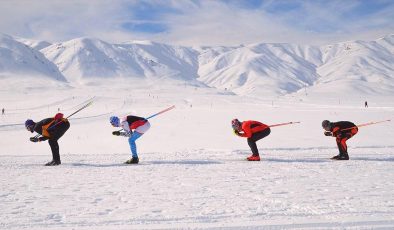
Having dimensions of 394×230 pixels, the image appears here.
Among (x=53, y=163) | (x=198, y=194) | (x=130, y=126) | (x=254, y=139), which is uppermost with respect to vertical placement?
(x=130, y=126)

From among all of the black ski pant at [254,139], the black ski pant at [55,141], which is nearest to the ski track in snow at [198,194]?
the black ski pant at [55,141]

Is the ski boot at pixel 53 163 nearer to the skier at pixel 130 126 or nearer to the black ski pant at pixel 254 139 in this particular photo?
the skier at pixel 130 126

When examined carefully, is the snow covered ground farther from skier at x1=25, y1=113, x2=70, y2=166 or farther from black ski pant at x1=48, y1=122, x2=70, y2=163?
skier at x1=25, y1=113, x2=70, y2=166

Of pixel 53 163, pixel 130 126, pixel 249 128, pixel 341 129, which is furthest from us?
pixel 341 129

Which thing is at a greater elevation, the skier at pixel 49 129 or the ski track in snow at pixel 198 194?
the skier at pixel 49 129

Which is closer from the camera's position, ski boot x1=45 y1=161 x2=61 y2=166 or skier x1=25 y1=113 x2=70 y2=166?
ski boot x1=45 y1=161 x2=61 y2=166

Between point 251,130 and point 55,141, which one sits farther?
point 251,130

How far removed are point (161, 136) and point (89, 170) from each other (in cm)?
1317

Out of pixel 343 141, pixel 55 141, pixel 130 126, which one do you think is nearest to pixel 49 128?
pixel 55 141

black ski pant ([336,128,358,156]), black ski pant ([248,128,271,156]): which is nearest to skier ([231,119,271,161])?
black ski pant ([248,128,271,156])

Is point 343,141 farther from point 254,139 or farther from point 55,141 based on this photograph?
point 55,141

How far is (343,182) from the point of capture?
7625 millimetres

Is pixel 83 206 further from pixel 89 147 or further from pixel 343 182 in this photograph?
pixel 89 147

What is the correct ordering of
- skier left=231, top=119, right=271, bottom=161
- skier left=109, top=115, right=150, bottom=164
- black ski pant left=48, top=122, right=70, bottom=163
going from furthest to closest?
skier left=231, top=119, right=271, bottom=161
skier left=109, top=115, right=150, bottom=164
black ski pant left=48, top=122, right=70, bottom=163
